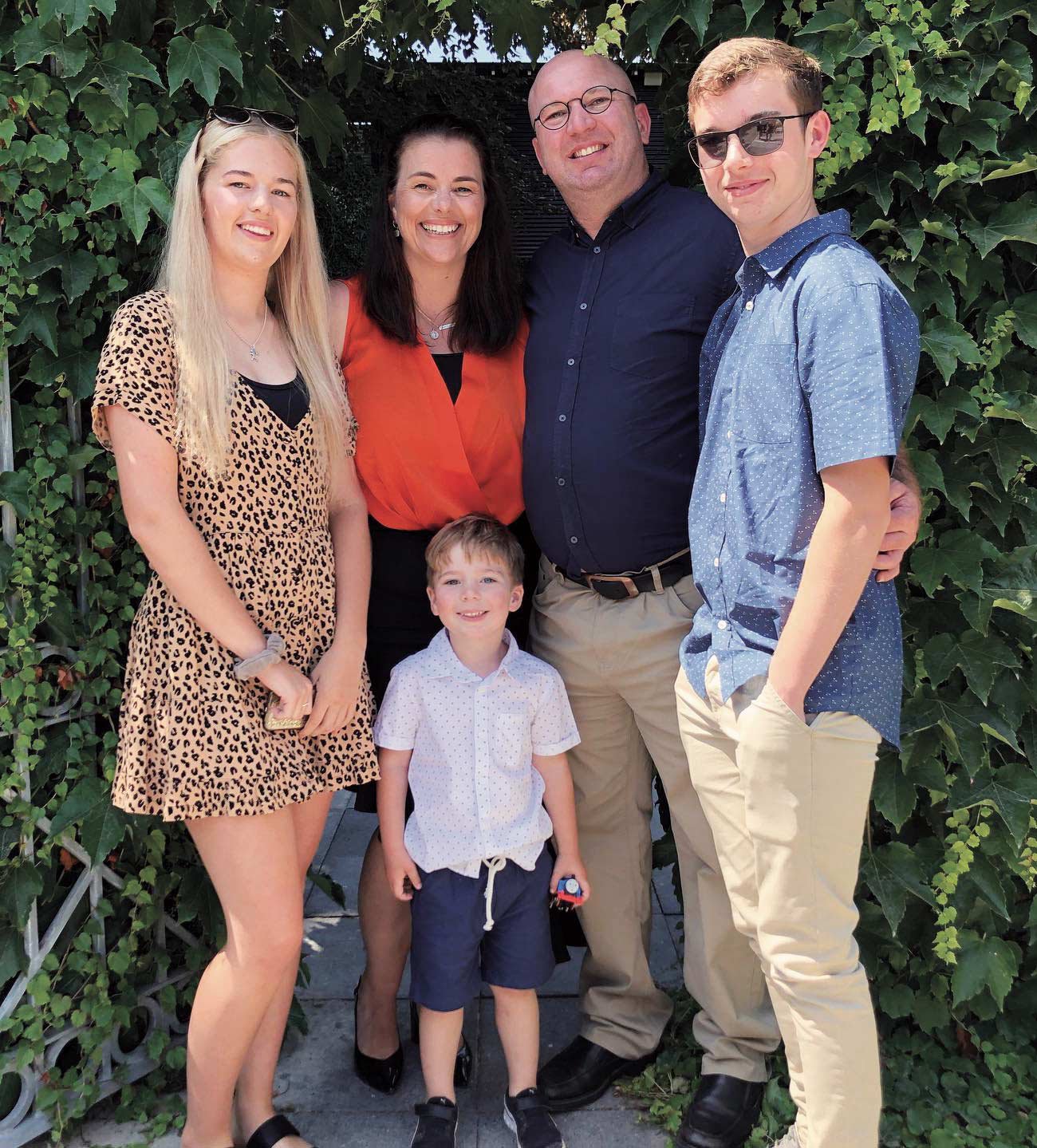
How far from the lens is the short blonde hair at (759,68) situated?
6.24 ft

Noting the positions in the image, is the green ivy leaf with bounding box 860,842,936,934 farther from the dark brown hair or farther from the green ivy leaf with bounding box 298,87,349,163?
the green ivy leaf with bounding box 298,87,349,163

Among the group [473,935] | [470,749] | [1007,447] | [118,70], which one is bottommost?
[473,935]

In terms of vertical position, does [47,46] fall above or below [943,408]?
above

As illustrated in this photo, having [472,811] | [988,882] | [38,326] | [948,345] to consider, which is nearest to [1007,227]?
[948,345]

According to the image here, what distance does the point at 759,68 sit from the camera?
→ 74.7 inches

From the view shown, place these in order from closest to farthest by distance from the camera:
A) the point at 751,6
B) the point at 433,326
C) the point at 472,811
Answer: the point at 751,6, the point at 472,811, the point at 433,326

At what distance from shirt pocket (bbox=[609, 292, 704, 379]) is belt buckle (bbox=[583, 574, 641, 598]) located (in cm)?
46

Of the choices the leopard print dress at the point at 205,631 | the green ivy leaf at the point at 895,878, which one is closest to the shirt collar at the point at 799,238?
the leopard print dress at the point at 205,631

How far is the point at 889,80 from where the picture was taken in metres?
2.19

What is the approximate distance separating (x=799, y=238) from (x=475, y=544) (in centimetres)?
95

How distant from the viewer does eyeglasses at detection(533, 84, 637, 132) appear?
8.30 ft

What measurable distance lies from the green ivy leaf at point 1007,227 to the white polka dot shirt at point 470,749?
132 centimetres

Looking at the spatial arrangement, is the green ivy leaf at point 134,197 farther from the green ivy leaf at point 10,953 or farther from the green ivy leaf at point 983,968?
the green ivy leaf at point 983,968

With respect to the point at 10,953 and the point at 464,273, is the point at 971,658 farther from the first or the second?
the point at 10,953
